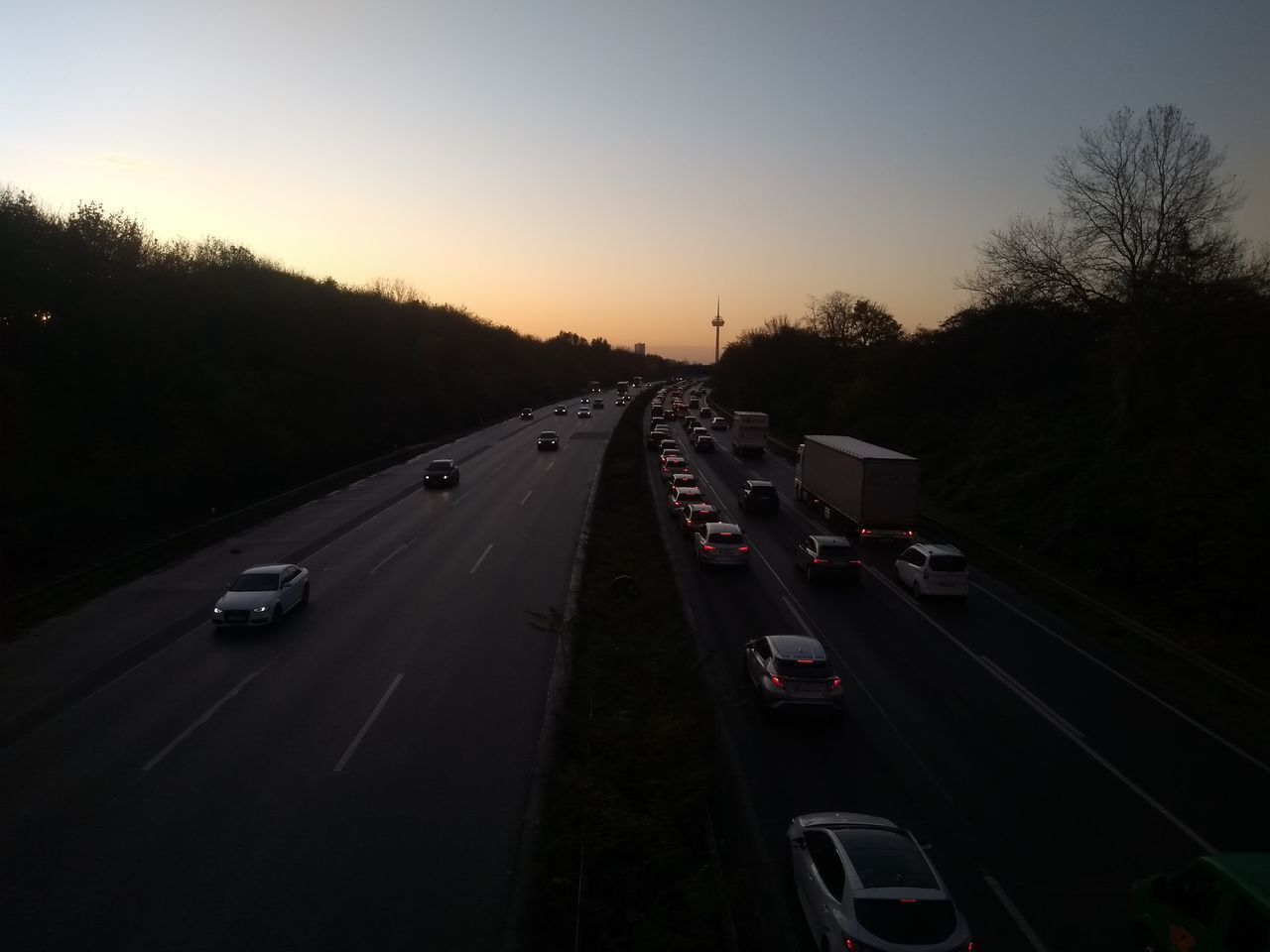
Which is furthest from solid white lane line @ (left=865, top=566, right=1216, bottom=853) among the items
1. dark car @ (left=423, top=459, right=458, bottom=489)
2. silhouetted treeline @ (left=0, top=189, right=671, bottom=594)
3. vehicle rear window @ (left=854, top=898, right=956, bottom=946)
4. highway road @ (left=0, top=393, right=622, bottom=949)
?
dark car @ (left=423, top=459, right=458, bottom=489)

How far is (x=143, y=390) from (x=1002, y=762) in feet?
138

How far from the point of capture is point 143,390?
4328 cm

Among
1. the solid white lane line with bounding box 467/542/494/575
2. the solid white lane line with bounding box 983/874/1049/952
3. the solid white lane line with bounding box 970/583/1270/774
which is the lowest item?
the solid white lane line with bounding box 970/583/1270/774

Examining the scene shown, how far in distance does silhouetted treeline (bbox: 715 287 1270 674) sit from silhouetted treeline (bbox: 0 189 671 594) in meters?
33.9

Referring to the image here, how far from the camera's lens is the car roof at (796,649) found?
51.3ft

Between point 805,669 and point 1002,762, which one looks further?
point 805,669

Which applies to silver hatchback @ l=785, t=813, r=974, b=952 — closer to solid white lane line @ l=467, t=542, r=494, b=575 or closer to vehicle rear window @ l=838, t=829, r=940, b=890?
vehicle rear window @ l=838, t=829, r=940, b=890

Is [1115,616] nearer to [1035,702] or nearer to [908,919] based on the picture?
[1035,702]

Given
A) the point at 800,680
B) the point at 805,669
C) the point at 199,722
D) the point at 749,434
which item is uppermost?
the point at 749,434

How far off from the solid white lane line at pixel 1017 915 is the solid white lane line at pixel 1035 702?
592 cm

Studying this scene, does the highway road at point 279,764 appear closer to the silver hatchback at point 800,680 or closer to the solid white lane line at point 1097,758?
the silver hatchback at point 800,680

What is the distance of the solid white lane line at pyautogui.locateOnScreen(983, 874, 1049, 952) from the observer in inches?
371

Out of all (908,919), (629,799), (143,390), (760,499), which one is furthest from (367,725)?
(143,390)

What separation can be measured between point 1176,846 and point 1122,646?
1056cm
